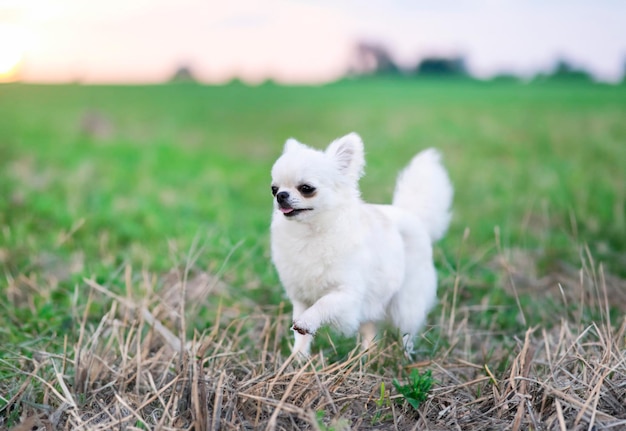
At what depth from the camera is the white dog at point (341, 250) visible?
320 centimetres

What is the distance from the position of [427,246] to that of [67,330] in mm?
2104

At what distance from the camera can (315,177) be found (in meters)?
3.20

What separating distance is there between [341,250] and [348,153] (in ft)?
1.50

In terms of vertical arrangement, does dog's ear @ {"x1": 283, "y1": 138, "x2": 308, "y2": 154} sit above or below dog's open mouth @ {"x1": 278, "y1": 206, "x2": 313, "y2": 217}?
above

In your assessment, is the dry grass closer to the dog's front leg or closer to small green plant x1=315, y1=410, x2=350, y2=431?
small green plant x1=315, y1=410, x2=350, y2=431

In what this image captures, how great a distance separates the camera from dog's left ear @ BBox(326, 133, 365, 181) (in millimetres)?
3383

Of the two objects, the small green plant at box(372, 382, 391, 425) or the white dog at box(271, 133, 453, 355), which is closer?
the small green plant at box(372, 382, 391, 425)

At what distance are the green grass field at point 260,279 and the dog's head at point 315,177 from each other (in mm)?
656

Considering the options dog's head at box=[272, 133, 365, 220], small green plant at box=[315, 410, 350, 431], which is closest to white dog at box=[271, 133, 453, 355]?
dog's head at box=[272, 133, 365, 220]

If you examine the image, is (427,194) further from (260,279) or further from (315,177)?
(260,279)

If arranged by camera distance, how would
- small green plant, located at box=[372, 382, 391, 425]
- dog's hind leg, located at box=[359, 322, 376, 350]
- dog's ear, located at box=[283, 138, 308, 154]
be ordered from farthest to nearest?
dog's hind leg, located at box=[359, 322, 376, 350], dog's ear, located at box=[283, 138, 308, 154], small green plant, located at box=[372, 382, 391, 425]

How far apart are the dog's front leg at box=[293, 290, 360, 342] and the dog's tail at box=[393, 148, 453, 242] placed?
970 millimetres

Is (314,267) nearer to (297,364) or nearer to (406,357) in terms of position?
(297,364)

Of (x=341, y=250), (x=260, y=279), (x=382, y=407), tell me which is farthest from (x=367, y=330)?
(x=260, y=279)
